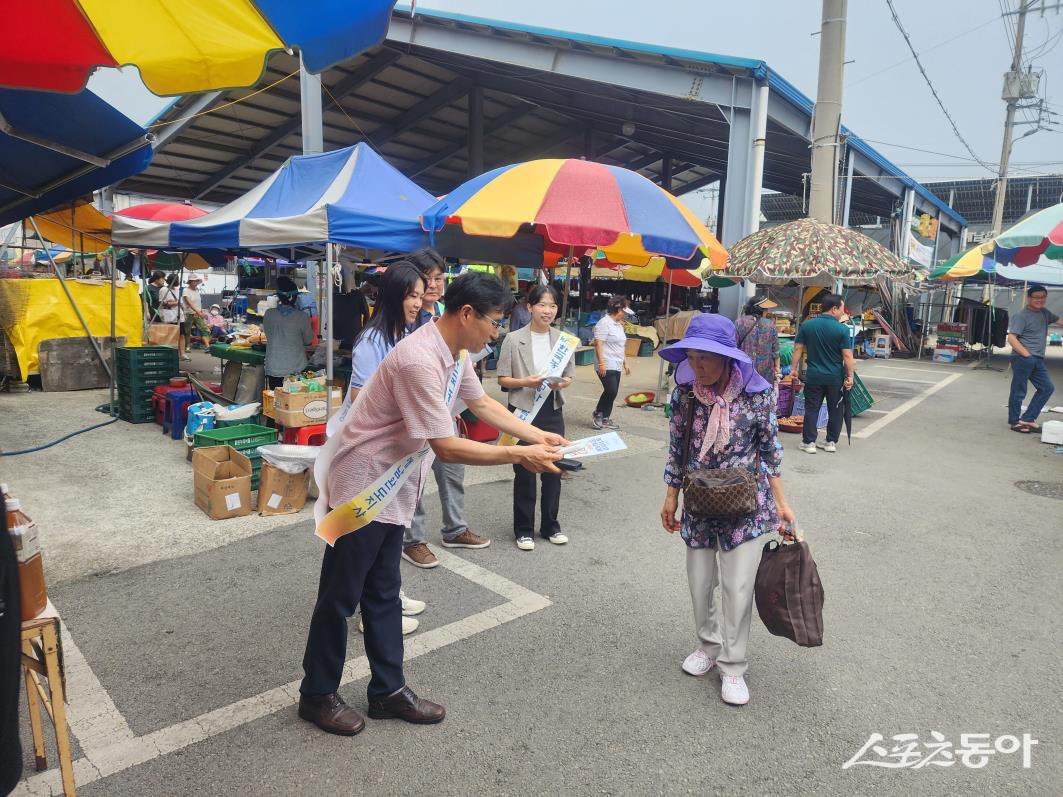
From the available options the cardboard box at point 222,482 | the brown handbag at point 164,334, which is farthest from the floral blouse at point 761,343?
the brown handbag at point 164,334

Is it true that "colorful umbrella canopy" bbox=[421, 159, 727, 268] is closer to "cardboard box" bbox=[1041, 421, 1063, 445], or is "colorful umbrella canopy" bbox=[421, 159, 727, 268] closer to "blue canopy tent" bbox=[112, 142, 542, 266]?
"blue canopy tent" bbox=[112, 142, 542, 266]

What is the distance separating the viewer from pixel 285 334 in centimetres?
747

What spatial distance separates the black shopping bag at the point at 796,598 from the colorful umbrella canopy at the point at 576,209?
3.18 m

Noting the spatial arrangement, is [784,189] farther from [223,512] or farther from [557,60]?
[223,512]

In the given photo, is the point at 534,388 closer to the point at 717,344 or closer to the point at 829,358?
the point at 717,344

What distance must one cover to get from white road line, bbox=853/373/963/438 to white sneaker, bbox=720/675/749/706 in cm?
666

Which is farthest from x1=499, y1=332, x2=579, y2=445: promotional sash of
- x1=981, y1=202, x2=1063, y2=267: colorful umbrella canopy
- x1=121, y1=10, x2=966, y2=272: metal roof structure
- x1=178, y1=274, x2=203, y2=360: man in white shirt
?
x1=178, y1=274, x2=203, y2=360: man in white shirt

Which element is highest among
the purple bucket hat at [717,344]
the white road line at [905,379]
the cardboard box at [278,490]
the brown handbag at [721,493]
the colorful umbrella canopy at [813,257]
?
the colorful umbrella canopy at [813,257]

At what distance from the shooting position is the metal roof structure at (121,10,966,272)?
40.6ft

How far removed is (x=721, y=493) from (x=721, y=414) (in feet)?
1.13

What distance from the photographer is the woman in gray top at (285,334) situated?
744 cm

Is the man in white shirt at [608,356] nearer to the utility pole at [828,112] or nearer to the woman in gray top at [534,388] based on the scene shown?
the woman in gray top at [534,388]

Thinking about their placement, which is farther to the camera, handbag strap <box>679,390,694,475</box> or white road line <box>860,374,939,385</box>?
white road line <box>860,374,939,385</box>

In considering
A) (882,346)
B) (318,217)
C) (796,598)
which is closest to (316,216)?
(318,217)
